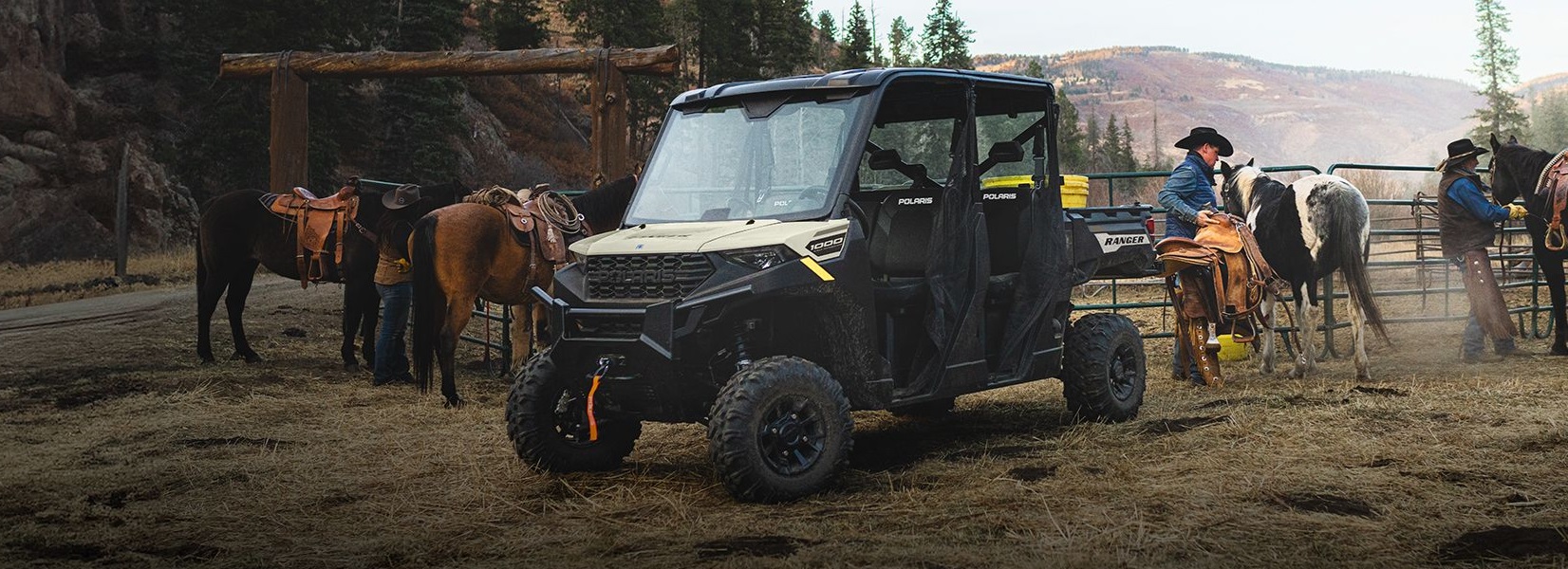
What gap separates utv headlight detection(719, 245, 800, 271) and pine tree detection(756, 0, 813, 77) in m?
55.4

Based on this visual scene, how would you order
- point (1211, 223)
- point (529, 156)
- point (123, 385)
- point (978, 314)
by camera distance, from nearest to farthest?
point (978, 314) < point (1211, 223) < point (123, 385) < point (529, 156)

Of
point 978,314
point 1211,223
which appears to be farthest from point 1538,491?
point 1211,223

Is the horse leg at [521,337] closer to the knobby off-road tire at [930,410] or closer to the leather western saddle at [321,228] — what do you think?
the leather western saddle at [321,228]

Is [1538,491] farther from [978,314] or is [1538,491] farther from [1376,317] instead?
[1376,317]

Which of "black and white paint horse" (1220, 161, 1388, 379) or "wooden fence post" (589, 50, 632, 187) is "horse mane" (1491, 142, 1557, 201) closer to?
"black and white paint horse" (1220, 161, 1388, 379)

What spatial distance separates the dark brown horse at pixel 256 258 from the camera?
37.8ft

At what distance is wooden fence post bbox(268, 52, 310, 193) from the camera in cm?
1441

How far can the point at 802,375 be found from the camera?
5703 millimetres

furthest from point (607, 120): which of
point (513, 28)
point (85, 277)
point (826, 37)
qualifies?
point (826, 37)

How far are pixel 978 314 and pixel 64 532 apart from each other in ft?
14.8

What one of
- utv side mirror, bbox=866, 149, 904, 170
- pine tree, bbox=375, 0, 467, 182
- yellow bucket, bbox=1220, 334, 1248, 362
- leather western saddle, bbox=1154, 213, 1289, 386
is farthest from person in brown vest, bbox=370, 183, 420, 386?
pine tree, bbox=375, 0, 467, 182

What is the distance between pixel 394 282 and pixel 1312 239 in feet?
25.0

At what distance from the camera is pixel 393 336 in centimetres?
1066

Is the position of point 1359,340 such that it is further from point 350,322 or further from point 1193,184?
point 350,322
